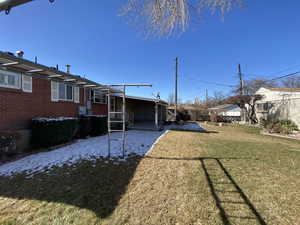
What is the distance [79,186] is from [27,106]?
213 inches

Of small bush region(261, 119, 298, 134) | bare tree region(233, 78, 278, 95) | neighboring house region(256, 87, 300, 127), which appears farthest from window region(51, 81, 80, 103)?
bare tree region(233, 78, 278, 95)

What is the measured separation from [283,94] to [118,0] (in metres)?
18.3

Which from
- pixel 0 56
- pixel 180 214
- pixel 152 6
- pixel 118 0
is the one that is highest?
pixel 118 0

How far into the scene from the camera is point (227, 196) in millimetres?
2732

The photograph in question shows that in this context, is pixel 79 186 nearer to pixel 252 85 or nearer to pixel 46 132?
pixel 46 132

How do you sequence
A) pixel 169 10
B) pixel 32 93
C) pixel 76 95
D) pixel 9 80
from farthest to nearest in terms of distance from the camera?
pixel 76 95 → pixel 32 93 → pixel 9 80 → pixel 169 10

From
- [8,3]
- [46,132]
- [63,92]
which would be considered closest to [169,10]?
[8,3]

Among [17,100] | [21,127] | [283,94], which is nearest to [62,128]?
[21,127]

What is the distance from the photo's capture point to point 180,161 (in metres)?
4.66

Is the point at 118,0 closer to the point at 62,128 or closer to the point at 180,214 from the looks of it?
the point at 180,214

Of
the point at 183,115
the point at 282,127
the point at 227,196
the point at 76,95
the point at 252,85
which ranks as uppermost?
the point at 252,85

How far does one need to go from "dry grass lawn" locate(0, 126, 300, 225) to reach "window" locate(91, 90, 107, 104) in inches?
294

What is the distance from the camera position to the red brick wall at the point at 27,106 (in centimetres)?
555

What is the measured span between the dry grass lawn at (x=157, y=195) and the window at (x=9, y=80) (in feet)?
13.8
